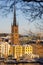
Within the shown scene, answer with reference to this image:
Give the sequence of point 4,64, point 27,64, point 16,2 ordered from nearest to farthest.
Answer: point 16,2, point 4,64, point 27,64

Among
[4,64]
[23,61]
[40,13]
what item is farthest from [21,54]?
[40,13]

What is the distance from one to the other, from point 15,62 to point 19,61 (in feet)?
1.05

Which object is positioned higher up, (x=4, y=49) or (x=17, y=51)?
(x=4, y=49)

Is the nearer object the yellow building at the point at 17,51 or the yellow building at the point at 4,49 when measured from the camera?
the yellow building at the point at 4,49

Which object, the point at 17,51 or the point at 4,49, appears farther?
the point at 17,51

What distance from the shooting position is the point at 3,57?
46.8 feet

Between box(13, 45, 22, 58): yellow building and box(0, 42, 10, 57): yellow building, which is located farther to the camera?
box(13, 45, 22, 58): yellow building

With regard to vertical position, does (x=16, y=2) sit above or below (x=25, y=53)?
above

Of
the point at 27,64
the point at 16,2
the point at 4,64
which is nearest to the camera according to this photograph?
the point at 16,2

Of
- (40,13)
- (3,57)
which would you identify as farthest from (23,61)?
(40,13)

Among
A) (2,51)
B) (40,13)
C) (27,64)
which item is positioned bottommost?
(27,64)

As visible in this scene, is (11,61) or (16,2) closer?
(16,2)

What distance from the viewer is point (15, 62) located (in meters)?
14.3

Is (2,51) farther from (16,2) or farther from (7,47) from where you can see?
(16,2)
